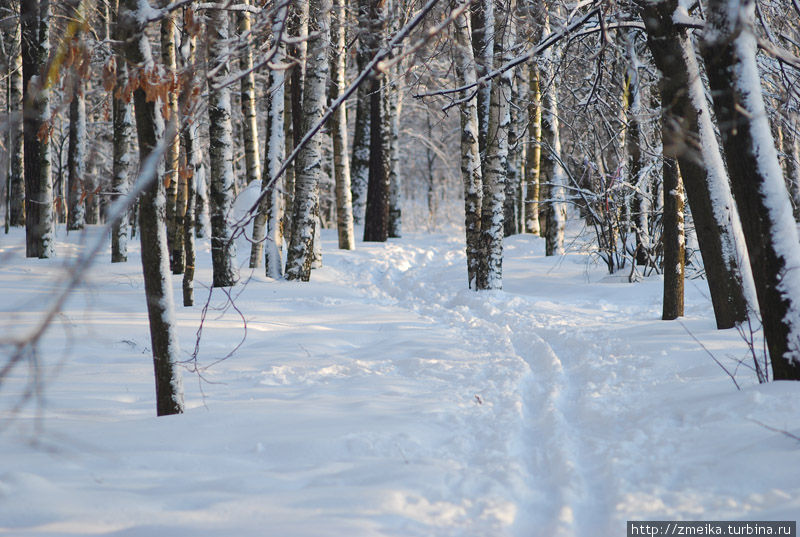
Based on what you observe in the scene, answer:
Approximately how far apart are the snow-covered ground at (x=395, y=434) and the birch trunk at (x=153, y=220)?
38 centimetres

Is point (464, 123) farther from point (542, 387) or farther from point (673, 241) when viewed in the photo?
point (542, 387)

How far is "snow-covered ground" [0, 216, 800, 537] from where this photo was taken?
2846mm

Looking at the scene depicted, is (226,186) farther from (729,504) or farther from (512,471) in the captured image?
(729,504)

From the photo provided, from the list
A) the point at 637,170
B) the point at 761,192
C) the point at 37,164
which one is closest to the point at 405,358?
the point at 761,192

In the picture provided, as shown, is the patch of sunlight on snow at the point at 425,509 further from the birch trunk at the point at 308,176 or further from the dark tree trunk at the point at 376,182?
the dark tree trunk at the point at 376,182

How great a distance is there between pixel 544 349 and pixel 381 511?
3.92 meters

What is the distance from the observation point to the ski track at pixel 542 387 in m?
3.05

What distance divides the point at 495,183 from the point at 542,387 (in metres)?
5.49

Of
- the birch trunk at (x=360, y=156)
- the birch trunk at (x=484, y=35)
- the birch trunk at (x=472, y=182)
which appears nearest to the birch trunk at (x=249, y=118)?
the birch trunk at (x=472, y=182)

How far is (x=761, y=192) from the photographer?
3938 millimetres

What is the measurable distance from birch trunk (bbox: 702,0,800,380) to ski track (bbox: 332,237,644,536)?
140 cm

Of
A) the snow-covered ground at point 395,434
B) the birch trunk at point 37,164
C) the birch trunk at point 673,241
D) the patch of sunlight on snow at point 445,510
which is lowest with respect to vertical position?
the patch of sunlight on snow at point 445,510

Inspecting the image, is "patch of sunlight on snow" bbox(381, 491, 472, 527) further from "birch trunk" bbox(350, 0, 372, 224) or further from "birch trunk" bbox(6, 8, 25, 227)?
"birch trunk" bbox(350, 0, 372, 224)

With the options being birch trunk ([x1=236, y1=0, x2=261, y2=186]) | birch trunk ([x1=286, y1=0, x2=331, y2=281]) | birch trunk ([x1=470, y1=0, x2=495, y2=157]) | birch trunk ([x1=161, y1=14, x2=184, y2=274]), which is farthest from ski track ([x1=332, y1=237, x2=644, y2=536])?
birch trunk ([x1=161, y1=14, x2=184, y2=274])
